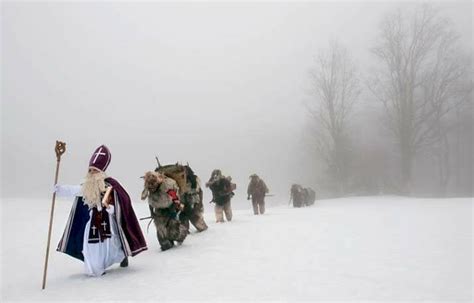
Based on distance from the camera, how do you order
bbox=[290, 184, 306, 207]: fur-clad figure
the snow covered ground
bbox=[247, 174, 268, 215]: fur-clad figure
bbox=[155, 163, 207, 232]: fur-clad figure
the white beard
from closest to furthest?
the snow covered ground
the white beard
bbox=[155, 163, 207, 232]: fur-clad figure
bbox=[247, 174, 268, 215]: fur-clad figure
bbox=[290, 184, 306, 207]: fur-clad figure

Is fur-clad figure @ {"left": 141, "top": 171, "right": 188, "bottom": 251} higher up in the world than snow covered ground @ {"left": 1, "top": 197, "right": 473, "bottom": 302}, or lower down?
higher up

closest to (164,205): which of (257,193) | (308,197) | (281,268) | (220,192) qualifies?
(281,268)

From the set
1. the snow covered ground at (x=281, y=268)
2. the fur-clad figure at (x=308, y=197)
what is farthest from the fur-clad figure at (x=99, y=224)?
the fur-clad figure at (x=308, y=197)

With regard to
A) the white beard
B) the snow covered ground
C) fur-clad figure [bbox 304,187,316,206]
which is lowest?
the snow covered ground

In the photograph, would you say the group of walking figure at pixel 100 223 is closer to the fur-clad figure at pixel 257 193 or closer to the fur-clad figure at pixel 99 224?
the fur-clad figure at pixel 99 224

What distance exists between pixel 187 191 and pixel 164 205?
161 cm

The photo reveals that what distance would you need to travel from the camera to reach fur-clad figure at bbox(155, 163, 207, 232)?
8.32m

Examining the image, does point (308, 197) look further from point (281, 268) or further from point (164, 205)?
point (281, 268)

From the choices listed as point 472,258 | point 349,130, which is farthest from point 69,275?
point 349,130

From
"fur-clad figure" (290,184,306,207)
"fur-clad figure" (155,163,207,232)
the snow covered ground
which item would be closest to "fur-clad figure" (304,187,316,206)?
"fur-clad figure" (290,184,306,207)

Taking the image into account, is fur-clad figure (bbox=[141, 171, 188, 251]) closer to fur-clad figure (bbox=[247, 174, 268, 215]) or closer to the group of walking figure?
the group of walking figure

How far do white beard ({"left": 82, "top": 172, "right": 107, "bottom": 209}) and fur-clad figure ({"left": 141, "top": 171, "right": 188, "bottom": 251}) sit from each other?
4.17 ft

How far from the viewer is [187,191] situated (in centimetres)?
876

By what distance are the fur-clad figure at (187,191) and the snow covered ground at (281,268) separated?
1.55 feet
